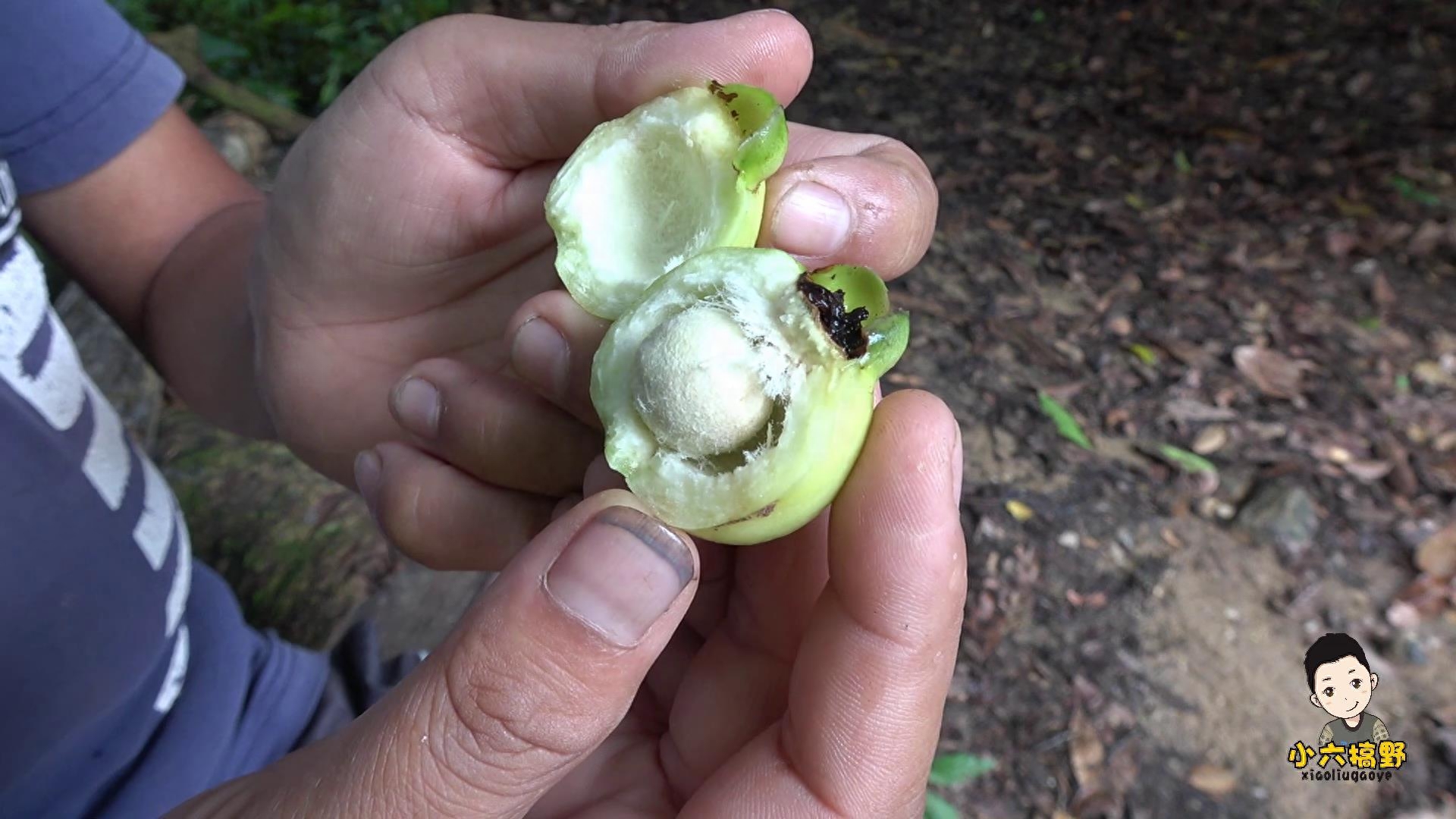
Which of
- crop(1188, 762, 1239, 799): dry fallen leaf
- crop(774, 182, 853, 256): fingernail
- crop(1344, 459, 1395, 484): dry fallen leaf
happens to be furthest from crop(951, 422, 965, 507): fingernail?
crop(1344, 459, 1395, 484): dry fallen leaf

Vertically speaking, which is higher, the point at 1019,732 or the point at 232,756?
the point at 232,756

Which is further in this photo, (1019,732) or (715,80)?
(1019,732)

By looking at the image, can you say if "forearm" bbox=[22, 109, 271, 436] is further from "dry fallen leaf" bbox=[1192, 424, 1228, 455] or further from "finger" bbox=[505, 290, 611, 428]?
"dry fallen leaf" bbox=[1192, 424, 1228, 455]

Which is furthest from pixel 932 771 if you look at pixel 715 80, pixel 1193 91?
pixel 1193 91

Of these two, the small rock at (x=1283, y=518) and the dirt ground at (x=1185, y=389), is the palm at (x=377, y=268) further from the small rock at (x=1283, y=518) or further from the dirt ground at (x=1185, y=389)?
the small rock at (x=1283, y=518)

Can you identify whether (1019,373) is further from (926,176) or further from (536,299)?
(536,299)

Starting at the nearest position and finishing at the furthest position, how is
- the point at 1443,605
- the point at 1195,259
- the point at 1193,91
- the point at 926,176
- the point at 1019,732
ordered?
the point at 926,176
the point at 1019,732
the point at 1443,605
the point at 1195,259
the point at 1193,91
